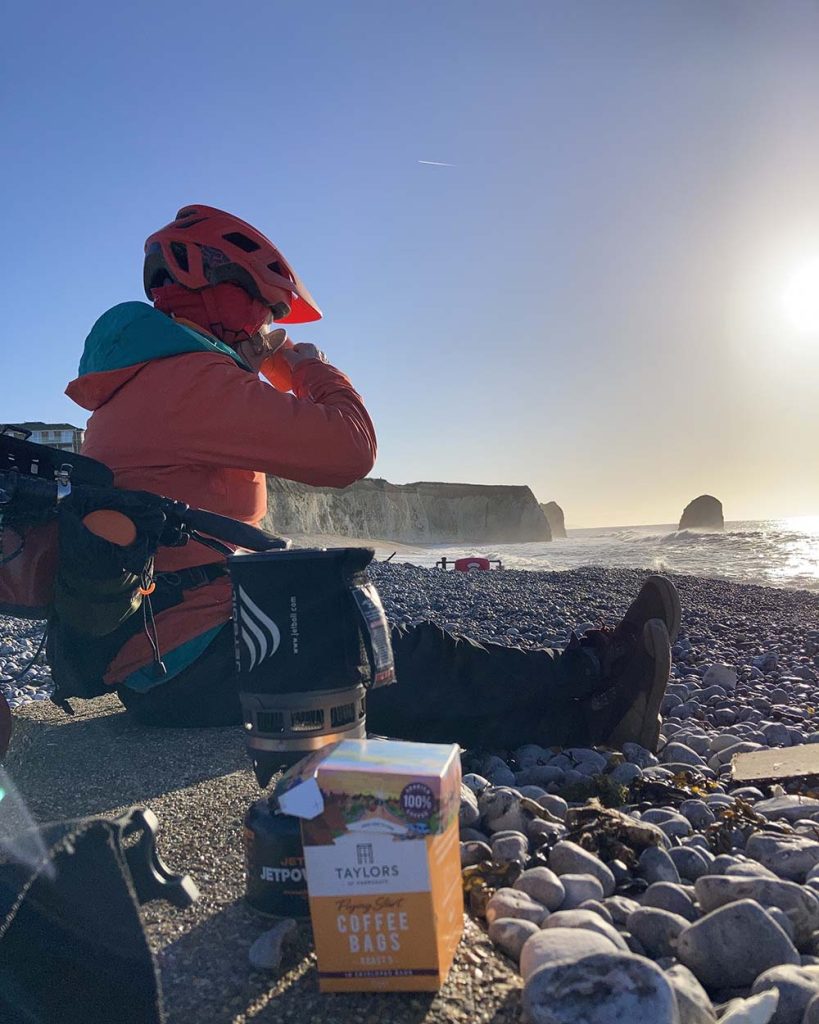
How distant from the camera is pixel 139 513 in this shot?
2.13 meters

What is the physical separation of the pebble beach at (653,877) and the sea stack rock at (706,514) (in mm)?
89055

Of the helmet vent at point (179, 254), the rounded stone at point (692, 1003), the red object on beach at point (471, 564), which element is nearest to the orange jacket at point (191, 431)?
the helmet vent at point (179, 254)

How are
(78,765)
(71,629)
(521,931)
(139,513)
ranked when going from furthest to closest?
(78,765), (71,629), (139,513), (521,931)

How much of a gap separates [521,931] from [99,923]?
80 centimetres

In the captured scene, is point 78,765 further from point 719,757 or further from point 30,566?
point 719,757

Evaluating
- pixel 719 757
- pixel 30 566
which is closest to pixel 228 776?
pixel 30 566

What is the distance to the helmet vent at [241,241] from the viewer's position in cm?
292

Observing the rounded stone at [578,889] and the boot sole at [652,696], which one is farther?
the boot sole at [652,696]

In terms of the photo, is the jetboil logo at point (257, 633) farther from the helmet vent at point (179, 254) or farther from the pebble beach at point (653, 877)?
the helmet vent at point (179, 254)

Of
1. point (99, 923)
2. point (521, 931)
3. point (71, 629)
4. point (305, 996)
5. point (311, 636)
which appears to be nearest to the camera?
point (99, 923)

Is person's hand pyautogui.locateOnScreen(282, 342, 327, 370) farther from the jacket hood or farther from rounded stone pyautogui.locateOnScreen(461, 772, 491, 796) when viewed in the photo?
rounded stone pyautogui.locateOnScreen(461, 772, 491, 796)

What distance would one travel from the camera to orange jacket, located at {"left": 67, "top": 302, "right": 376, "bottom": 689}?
2572 millimetres

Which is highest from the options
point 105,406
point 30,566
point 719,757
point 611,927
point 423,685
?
point 105,406

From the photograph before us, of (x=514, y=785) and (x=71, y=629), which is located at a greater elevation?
(x=71, y=629)
